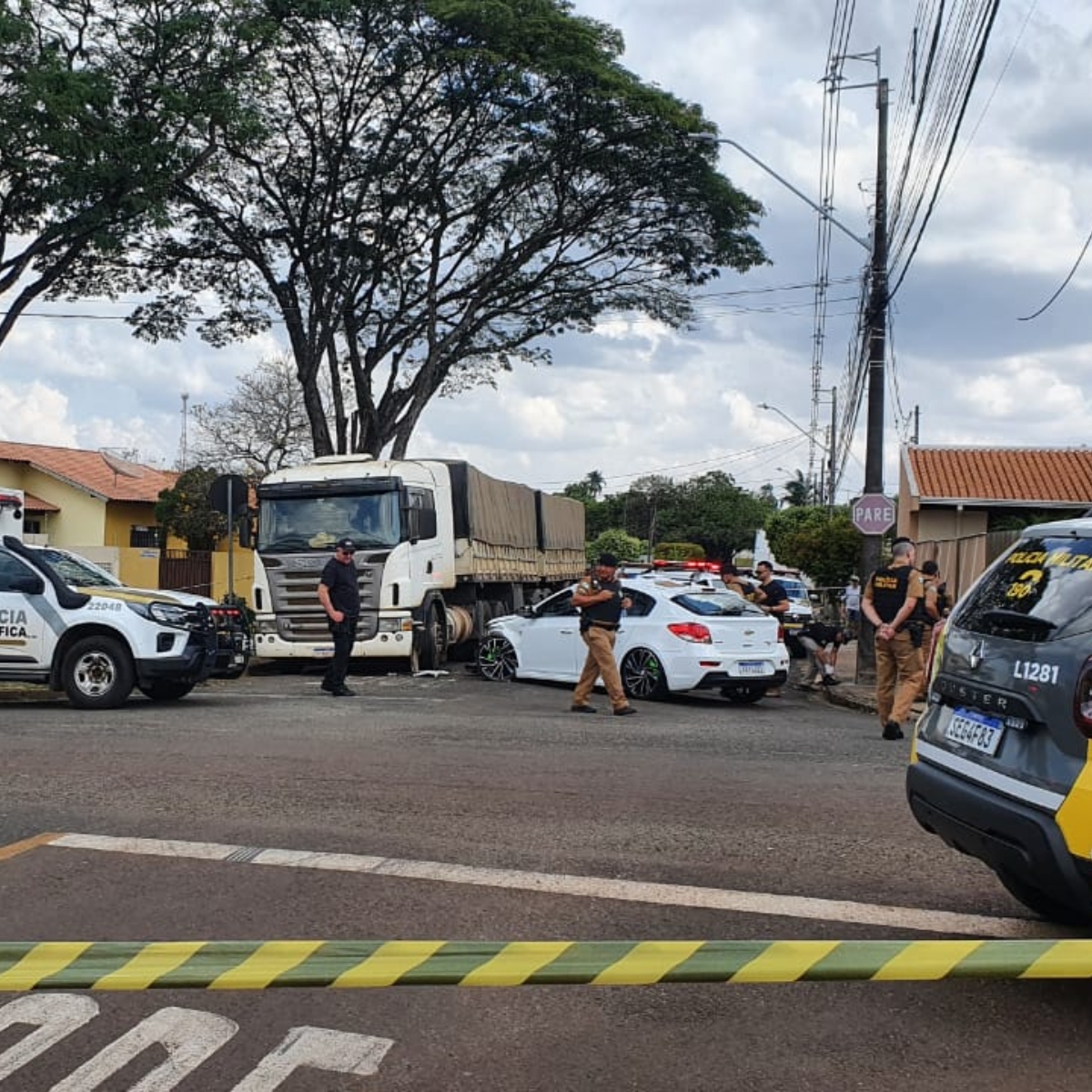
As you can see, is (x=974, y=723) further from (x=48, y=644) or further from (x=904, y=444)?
(x=904, y=444)

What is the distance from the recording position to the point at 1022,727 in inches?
175

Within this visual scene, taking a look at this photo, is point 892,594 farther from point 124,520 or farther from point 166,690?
point 124,520

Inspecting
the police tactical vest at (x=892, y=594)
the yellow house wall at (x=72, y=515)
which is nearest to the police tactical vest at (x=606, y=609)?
the police tactical vest at (x=892, y=594)

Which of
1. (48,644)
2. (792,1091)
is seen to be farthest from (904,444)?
(792,1091)

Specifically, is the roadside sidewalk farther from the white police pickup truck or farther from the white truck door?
the white truck door

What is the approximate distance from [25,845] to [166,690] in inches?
291

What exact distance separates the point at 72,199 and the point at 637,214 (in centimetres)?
1218

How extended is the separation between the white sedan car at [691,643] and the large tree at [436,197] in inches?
422

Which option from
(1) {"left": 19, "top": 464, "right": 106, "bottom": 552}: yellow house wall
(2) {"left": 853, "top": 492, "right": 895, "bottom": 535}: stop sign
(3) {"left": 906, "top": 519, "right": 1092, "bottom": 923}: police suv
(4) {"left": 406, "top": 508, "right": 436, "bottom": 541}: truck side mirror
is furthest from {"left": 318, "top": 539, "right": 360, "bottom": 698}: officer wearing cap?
(1) {"left": 19, "top": 464, "right": 106, "bottom": 552}: yellow house wall

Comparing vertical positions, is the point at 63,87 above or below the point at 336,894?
above

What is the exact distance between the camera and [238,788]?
7.96 metres

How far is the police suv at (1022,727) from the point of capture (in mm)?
4152

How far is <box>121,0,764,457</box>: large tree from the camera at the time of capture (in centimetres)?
2230

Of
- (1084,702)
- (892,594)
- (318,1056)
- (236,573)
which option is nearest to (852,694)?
(892,594)
